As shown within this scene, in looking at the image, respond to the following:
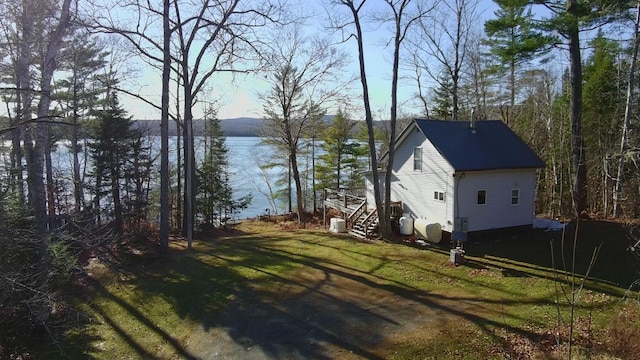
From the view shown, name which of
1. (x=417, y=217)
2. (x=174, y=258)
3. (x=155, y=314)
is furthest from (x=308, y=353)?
(x=417, y=217)

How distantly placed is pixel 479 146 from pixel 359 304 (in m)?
10.2

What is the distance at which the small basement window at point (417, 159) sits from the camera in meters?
18.5

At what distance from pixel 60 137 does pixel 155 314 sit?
50.2 feet

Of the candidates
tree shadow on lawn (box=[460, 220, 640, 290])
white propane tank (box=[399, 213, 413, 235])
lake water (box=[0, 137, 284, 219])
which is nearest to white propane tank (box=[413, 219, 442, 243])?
white propane tank (box=[399, 213, 413, 235])

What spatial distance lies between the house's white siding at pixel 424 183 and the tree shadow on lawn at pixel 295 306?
3851 millimetres

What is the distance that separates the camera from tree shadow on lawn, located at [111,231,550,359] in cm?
923

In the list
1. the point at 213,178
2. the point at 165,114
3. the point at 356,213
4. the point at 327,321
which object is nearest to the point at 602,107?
the point at 356,213

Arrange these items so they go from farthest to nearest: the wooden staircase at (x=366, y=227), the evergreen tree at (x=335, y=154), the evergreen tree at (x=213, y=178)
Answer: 1. the evergreen tree at (x=335, y=154)
2. the evergreen tree at (x=213, y=178)
3. the wooden staircase at (x=366, y=227)

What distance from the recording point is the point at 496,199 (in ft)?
55.8

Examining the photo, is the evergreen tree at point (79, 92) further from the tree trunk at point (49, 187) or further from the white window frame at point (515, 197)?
the white window frame at point (515, 197)

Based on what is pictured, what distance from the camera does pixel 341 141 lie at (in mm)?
32469

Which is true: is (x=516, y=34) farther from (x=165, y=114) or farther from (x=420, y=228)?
(x=165, y=114)

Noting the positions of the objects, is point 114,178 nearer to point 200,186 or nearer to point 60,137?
point 60,137

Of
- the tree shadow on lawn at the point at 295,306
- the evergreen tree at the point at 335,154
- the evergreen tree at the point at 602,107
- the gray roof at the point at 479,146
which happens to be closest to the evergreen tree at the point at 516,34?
the gray roof at the point at 479,146
